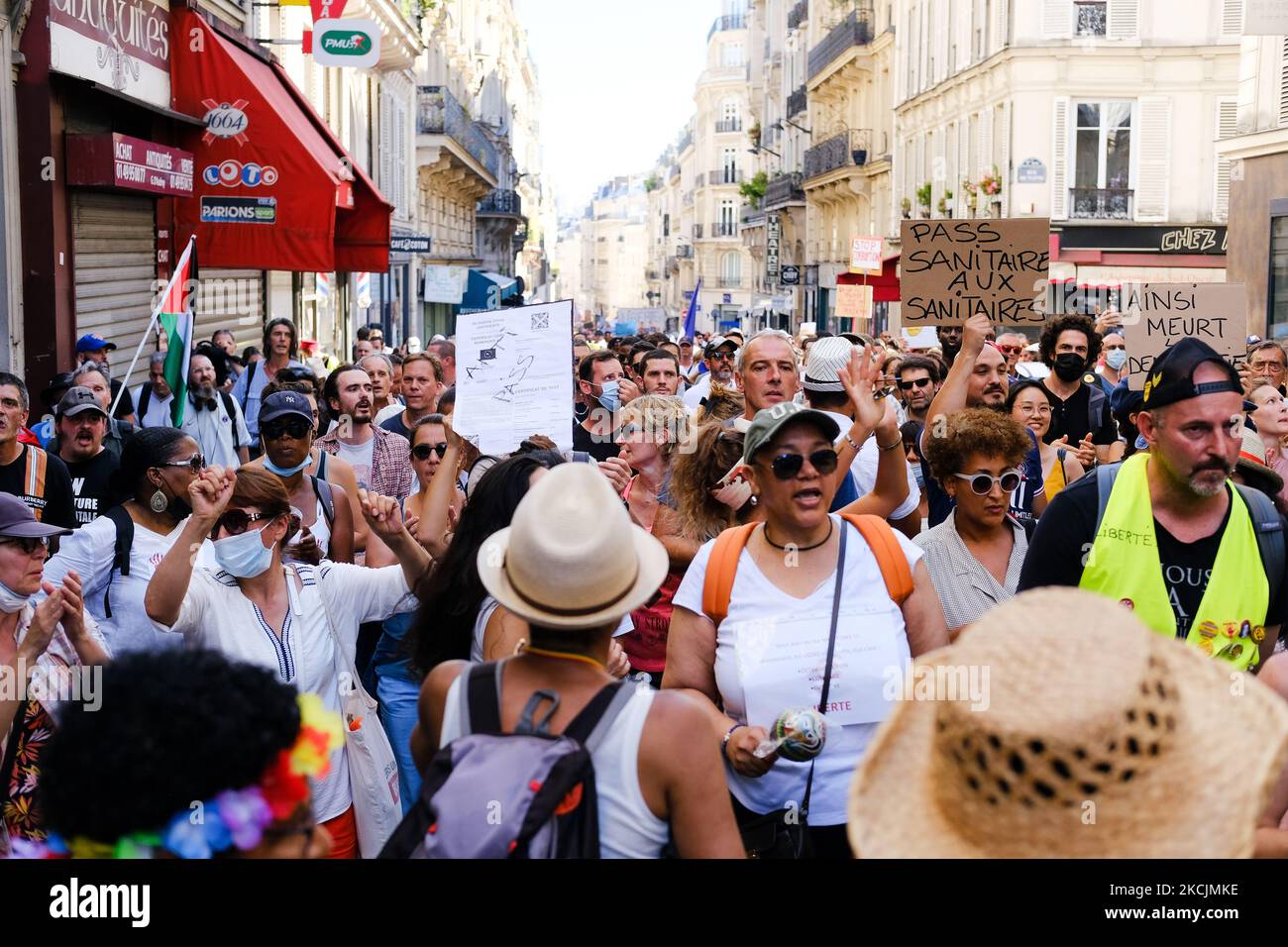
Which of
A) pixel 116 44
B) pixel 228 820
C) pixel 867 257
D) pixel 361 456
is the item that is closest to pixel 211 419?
pixel 361 456

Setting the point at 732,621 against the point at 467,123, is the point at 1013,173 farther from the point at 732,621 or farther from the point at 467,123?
the point at 732,621

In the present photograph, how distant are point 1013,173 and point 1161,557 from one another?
29067mm

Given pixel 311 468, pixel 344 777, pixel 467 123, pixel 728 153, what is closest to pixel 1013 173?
pixel 467 123

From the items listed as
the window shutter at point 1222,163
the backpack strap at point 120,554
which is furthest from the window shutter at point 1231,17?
the backpack strap at point 120,554

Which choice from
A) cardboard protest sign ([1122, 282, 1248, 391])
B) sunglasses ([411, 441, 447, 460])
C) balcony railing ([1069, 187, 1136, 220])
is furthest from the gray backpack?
balcony railing ([1069, 187, 1136, 220])

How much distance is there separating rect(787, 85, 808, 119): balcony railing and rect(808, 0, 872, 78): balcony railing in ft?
20.5

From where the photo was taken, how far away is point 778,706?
3.83 m

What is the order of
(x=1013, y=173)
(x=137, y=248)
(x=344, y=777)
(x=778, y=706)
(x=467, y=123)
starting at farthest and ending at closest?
(x=467, y=123), (x=1013, y=173), (x=137, y=248), (x=344, y=777), (x=778, y=706)

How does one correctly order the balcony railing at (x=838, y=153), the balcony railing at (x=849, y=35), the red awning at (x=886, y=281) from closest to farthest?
the red awning at (x=886, y=281)
the balcony railing at (x=849, y=35)
the balcony railing at (x=838, y=153)

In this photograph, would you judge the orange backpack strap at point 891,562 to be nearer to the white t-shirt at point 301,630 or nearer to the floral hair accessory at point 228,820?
the white t-shirt at point 301,630

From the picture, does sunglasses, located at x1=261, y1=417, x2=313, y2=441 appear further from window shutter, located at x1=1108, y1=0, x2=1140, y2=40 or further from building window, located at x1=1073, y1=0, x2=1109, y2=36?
window shutter, located at x1=1108, y1=0, x2=1140, y2=40

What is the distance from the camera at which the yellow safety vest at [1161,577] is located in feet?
13.0

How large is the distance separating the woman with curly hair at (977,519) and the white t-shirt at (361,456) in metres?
3.74
